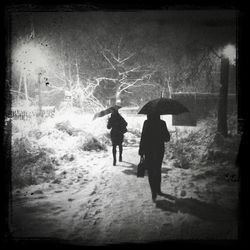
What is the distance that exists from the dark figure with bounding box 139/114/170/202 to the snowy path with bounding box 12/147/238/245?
0.59 feet

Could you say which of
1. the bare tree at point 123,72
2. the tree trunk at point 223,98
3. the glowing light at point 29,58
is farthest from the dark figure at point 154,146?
the glowing light at point 29,58

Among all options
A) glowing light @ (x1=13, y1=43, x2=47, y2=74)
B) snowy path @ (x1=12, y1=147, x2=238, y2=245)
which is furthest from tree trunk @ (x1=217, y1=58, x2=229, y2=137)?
glowing light @ (x1=13, y1=43, x2=47, y2=74)

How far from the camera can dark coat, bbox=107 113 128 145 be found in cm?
427

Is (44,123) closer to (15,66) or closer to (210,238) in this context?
A: (15,66)

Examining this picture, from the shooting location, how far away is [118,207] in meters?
3.96

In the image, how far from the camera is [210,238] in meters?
3.82

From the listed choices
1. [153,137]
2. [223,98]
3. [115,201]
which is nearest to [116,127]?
[153,137]

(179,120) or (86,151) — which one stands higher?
(179,120)

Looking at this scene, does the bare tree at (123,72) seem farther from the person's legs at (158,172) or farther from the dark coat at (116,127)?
the person's legs at (158,172)

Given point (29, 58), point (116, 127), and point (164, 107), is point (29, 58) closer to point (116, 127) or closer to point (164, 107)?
point (116, 127)

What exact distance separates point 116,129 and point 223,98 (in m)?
2.01

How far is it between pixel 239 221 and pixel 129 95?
293 cm

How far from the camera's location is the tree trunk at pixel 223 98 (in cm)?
403

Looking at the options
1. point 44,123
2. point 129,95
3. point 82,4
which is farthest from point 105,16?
point 44,123
